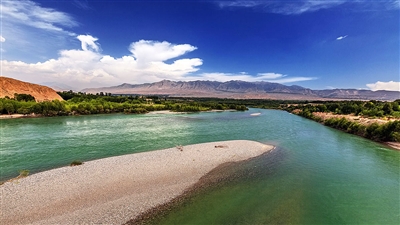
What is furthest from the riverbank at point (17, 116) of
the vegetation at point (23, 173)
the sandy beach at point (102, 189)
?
the sandy beach at point (102, 189)

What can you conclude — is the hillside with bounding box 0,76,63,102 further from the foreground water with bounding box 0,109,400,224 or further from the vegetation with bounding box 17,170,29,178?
the vegetation with bounding box 17,170,29,178

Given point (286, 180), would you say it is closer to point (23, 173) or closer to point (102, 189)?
point (102, 189)

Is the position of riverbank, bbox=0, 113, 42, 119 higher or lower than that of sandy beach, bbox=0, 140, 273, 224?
higher

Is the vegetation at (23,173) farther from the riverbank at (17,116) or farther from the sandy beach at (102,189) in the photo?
the riverbank at (17,116)

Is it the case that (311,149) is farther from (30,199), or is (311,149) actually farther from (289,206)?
(30,199)

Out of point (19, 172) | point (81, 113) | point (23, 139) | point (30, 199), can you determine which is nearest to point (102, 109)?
point (81, 113)

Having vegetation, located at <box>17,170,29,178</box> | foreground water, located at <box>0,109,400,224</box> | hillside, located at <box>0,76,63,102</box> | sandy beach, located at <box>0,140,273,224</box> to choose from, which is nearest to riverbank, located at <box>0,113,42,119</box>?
hillside, located at <box>0,76,63,102</box>
